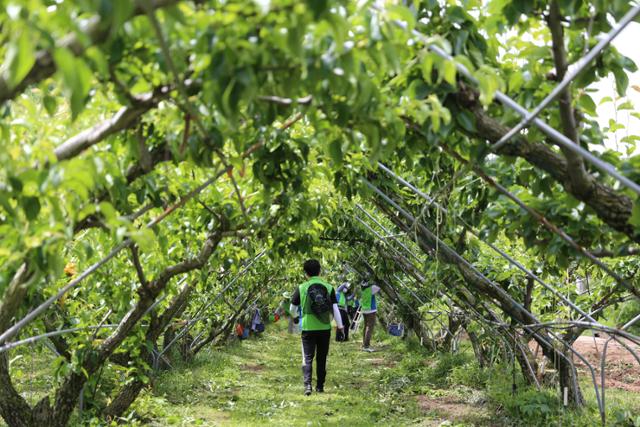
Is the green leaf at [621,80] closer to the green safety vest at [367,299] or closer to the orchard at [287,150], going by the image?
the orchard at [287,150]

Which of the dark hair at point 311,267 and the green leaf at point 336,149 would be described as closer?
the green leaf at point 336,149

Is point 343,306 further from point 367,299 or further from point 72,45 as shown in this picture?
point 72,45

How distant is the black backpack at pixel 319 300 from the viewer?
25.7ft

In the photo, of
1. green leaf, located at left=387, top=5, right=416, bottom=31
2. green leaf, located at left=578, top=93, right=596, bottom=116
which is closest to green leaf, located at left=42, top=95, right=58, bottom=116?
green leaf, located at left=387, top=5, right=416, bottom=31

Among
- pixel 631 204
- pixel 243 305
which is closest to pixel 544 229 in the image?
pixel 631 204

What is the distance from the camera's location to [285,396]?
8328 millimetres

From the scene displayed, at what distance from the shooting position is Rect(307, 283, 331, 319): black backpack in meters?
7.84

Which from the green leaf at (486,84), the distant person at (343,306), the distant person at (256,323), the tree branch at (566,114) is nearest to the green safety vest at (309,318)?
the tree branch at (566,114)

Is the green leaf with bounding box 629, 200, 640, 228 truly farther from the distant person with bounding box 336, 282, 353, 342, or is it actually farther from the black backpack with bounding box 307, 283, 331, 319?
the distant person with bounding box 336, 282, 353, 342

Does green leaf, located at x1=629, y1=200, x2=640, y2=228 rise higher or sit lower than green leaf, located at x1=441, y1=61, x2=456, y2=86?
lower

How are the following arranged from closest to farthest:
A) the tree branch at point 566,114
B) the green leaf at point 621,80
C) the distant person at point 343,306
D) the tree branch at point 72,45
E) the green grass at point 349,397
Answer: the tree branch at point 72,45
the tree branch at point 566,114
the green leaf at point 621,80
the green grass at point 349,397
the distant person at point 343,306

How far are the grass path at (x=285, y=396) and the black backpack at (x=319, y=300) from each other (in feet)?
3.32

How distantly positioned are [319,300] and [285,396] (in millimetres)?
1396

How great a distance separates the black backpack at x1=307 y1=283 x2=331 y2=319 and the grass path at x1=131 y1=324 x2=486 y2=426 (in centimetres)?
101
